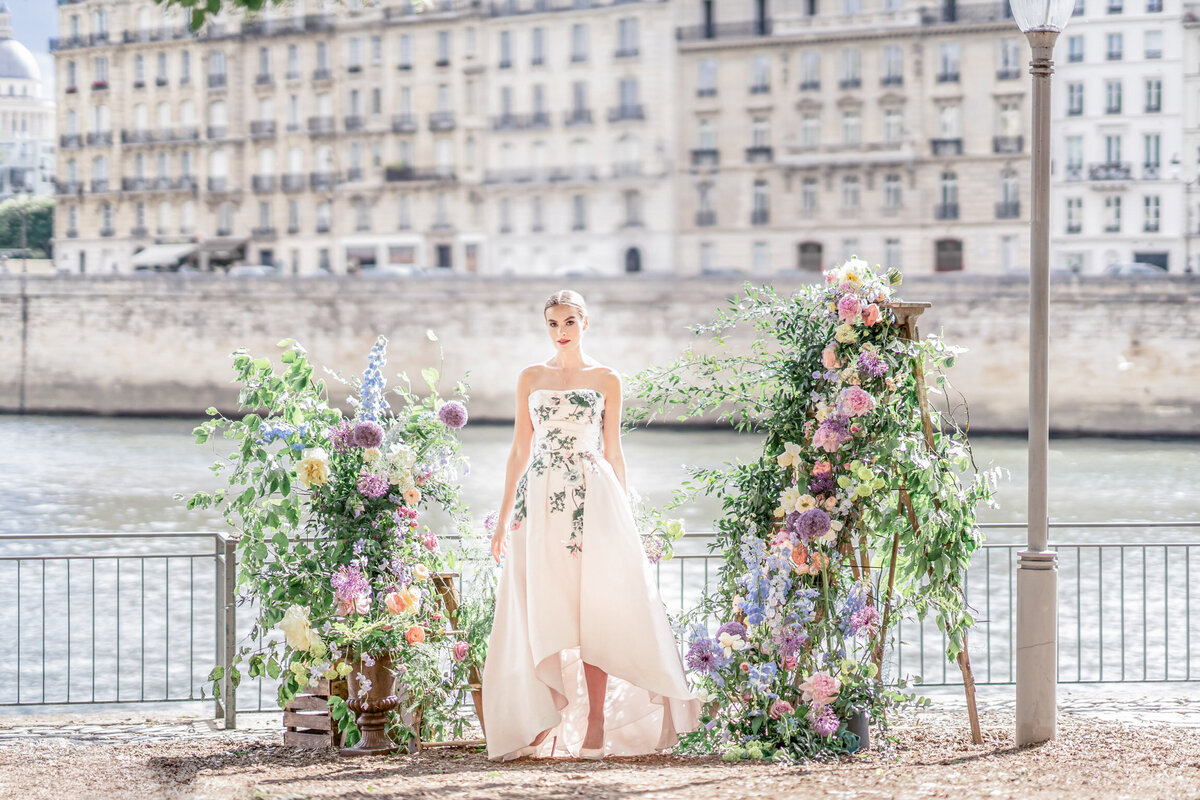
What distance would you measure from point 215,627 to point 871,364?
189 inches

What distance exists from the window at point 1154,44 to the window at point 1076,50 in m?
1.97

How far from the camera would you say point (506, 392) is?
37.0m

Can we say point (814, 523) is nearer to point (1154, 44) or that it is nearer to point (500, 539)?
point (500, 539)

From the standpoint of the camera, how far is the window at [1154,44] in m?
44.9

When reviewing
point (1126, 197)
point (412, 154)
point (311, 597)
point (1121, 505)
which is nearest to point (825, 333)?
point (311, 597)

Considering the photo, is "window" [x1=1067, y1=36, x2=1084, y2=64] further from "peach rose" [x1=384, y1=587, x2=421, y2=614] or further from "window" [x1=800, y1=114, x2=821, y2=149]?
"peach rose" [x1=384, y1=587, x2=421, y2=614]

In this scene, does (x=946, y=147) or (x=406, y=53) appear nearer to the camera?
(x=946, y=147)

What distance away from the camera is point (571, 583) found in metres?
5.11

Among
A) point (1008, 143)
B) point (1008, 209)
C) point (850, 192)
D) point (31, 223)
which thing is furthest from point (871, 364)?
point (31, 223)

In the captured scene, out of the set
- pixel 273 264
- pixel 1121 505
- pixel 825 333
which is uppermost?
pixel 273 264

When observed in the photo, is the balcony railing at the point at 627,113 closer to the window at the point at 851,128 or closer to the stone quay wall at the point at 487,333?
the window at the point at 851,128

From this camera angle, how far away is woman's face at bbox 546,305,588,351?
5129 mm

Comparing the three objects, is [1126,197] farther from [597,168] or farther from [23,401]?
[23,401]

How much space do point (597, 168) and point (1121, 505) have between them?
1117 inches
